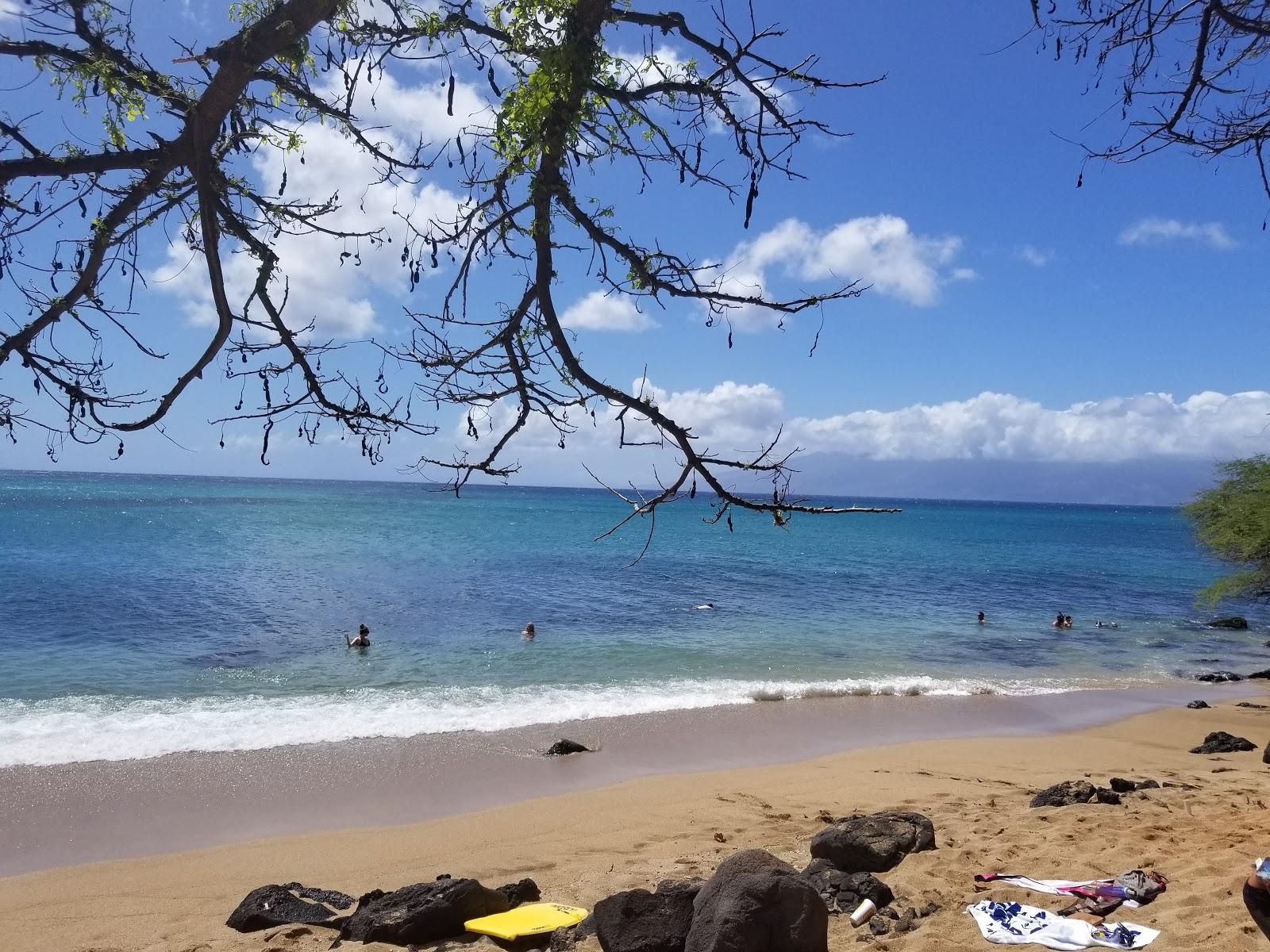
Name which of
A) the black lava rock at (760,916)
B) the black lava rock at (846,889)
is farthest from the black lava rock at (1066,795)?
the black lava rock at (760,916)

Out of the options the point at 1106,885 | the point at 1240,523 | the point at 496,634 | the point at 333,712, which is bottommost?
the point at 496,634

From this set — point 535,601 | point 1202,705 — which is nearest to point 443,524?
point 535,601

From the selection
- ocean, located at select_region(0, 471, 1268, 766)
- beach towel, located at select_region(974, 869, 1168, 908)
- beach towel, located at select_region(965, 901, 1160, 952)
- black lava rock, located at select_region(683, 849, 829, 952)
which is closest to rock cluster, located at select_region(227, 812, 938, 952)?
black lava rock, located at select_region(683, 849, 829, 952)

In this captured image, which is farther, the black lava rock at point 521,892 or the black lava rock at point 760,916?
the black lava rock at point 521,892

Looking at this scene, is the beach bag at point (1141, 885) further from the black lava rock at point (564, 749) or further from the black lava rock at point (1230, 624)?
the black lava rock at point (1230, 624)

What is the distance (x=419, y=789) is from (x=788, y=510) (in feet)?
27.1

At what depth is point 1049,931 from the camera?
4.73 meters

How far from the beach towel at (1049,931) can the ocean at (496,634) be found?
267cm

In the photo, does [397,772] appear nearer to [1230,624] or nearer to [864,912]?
[864,912]

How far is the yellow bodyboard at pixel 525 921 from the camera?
5.23 m

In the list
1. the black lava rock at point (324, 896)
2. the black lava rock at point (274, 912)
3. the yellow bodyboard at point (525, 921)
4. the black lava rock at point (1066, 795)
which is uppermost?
the yellow bodyboard at point (525, 921)

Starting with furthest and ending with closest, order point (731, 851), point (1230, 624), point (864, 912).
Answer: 1. point (1230, 624)
2. point (731, 851)
3. point (864, 912)

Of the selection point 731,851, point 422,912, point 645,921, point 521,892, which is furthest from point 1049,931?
point 422,912

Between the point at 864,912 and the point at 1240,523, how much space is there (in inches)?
763
